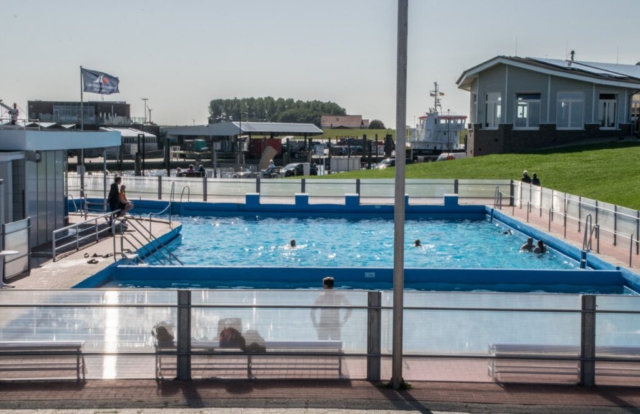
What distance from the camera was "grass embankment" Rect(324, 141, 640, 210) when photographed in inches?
1340

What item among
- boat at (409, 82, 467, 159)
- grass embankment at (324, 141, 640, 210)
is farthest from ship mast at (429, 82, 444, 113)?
A: grass embankment at (324, 141, 640, 210)

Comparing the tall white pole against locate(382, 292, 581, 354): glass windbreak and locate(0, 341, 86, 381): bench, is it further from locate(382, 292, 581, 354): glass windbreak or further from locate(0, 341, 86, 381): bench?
locate(0, 341, 86, 381): bench

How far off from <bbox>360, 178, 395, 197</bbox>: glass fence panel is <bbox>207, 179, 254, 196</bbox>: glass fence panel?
16.1ft

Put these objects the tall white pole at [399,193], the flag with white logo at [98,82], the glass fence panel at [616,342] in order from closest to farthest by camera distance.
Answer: the tall white pole at [399,193] < the glass fence panel at [616,342] < the flag with white logo at [98,82]

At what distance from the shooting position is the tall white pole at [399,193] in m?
9.84

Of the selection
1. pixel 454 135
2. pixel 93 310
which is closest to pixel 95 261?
pixel 93 310

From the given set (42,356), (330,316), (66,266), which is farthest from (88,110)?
(330,316)

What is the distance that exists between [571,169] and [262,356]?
32.9m

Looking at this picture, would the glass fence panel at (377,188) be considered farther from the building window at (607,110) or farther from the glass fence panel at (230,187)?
the building window at (607,110)

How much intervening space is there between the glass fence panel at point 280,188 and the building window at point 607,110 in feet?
78.3

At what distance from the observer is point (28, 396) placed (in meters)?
9.77

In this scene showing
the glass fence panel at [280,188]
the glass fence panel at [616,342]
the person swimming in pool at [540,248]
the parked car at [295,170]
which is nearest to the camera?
the glass fence panel at [616,342]

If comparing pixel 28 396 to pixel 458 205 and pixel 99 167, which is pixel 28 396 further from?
pixel 99 167

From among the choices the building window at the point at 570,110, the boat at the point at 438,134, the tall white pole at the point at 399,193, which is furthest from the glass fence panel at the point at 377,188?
the boat at the point at 438,134
